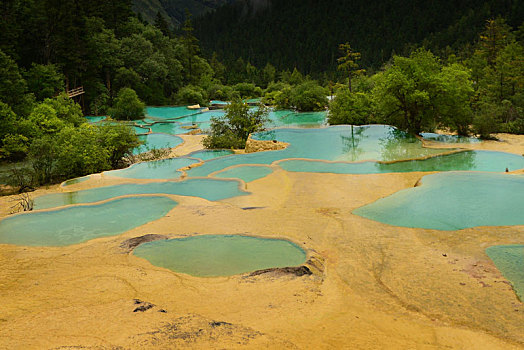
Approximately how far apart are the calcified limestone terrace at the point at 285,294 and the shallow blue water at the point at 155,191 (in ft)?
7.15

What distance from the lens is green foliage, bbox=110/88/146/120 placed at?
87.4ft

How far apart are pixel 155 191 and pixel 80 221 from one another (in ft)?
7.41

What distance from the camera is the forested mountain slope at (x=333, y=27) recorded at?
5303 centimetres

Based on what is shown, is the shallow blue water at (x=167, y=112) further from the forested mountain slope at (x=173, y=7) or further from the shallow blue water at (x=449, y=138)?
the forested mountain slope at (x=173, y=7)

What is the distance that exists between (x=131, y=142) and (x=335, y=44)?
67405 mm

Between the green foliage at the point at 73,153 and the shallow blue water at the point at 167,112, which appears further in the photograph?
the shallow blue water at the point at 167,112

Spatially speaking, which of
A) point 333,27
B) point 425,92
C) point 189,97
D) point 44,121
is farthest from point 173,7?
point 425,92

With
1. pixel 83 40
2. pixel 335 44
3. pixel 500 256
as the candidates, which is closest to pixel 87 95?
pixel 83 40

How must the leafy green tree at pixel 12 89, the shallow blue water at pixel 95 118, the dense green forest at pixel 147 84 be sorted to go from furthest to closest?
the shallow blue water at pixel 95 118
the leafy green tree at pixel 12 89
the dense green forest at pixel 147 84

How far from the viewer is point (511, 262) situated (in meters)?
5.31

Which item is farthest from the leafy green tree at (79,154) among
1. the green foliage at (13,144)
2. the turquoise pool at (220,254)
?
the turquoise pool at (220,254)

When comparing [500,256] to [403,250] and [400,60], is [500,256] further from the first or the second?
[400,60]

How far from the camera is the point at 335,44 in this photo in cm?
7431

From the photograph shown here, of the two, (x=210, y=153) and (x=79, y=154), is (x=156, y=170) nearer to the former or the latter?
(x=79, y=154)
